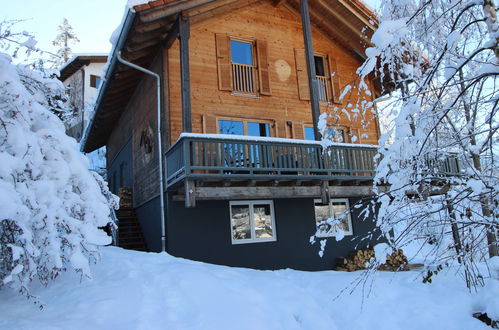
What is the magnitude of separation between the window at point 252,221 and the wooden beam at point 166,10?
4893mm

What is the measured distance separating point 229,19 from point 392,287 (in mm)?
8708

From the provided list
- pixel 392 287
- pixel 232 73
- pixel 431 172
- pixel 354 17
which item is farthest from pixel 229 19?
pixel 431 172

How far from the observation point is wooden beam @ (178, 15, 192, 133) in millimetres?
8969

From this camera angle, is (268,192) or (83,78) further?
(83,78)

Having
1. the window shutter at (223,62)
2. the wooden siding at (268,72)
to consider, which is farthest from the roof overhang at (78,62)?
the window shutter at (223,62)

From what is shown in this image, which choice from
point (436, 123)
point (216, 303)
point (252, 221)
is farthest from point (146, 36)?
point (436, 123)

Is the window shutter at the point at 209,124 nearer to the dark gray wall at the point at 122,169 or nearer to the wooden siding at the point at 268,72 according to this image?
the wooden siding at the point at 268,72

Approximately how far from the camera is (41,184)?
4.59 meters

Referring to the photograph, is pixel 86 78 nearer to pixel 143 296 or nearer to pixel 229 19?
pixel 229 19

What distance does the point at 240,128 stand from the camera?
36.7ft

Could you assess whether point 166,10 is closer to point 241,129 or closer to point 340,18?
point 241,129

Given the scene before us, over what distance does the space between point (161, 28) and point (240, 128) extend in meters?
3.37

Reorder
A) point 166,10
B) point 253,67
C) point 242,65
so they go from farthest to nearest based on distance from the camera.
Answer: point 253,67 < point 242,65 < point 166,10

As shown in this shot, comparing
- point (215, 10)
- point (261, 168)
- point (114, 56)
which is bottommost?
point (261, 168)
